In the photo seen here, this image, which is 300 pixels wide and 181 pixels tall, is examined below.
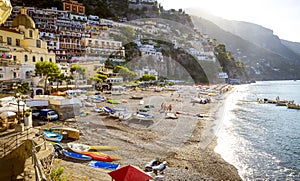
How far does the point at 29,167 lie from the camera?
6.49m

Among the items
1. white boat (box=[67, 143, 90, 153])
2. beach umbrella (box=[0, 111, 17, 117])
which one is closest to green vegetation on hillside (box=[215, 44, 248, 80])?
white boat (box=[67, 143, 90, 153])

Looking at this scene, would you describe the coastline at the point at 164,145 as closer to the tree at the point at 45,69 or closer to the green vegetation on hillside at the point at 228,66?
the tree at the point at 45,69

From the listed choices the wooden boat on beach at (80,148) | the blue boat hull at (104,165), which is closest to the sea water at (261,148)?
the blue boat hull at (104,165)

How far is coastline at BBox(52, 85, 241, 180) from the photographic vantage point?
37.2ft

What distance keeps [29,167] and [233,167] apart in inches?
428

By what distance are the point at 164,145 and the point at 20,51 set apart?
27336 millimetres

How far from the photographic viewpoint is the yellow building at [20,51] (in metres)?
26.8

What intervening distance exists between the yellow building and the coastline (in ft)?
41.2

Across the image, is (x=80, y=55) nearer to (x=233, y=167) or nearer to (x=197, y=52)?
(x=233, y=167)

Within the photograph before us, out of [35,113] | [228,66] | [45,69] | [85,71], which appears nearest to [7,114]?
[35,113]

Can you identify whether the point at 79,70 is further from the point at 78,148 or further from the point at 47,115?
the point at 78,148

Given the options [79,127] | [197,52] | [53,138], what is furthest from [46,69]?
[197,52]

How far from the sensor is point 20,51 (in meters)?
32.0

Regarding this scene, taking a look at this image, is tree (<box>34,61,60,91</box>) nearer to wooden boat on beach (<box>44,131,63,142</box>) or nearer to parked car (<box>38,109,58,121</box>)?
parked car (<box>38,109,58,121</box>)
